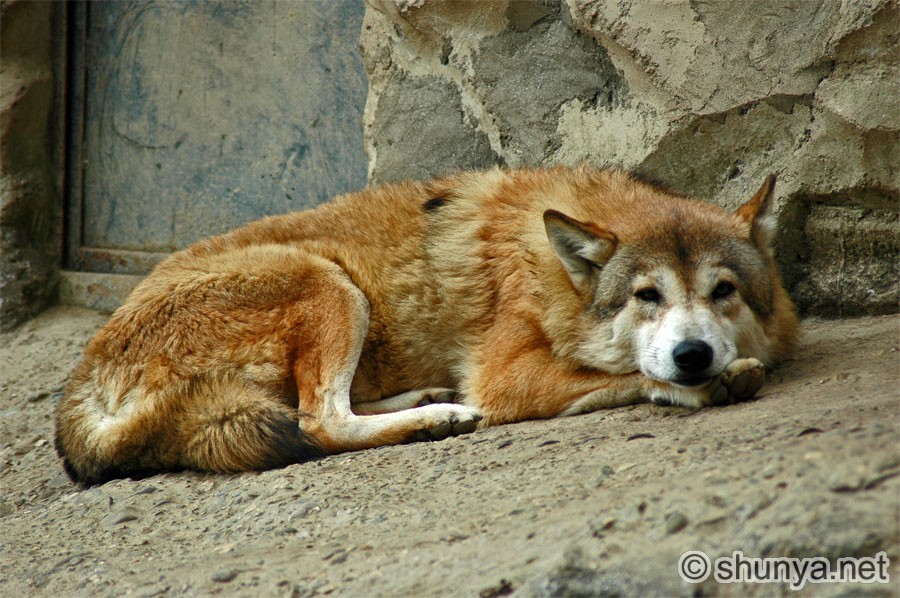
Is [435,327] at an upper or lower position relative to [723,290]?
lower

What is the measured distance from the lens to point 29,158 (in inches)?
292

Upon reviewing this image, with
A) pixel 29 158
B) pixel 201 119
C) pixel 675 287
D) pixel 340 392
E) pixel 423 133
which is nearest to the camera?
pixel 675 287

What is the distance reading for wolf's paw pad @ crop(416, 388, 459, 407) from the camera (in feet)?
16.4

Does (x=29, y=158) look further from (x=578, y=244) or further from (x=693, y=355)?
(x=693, y=355)

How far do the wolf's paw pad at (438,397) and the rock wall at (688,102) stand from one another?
1635mm

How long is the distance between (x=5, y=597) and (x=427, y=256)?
2.65 metres

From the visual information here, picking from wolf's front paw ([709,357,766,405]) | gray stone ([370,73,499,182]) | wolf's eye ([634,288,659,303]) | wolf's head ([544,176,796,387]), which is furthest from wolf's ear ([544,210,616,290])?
gray stone ([370,73,499,182])

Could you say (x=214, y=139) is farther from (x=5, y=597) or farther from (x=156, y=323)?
(x=5, y=597)

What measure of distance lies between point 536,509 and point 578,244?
168 cm

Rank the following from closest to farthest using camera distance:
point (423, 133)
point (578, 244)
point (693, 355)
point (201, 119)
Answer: point (693, 355)
point (578, 244)
point (423, 133)
point (201, 119)

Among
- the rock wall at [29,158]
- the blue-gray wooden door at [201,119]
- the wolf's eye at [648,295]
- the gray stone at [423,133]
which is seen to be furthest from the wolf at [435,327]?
the rock wall at [29,158]

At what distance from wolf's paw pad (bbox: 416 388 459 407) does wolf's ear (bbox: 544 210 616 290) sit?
0.96 m

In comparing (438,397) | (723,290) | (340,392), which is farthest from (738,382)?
(340,392)

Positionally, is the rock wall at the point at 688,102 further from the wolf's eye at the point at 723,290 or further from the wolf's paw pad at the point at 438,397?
the wolf's paw pad at the point at 438,397
